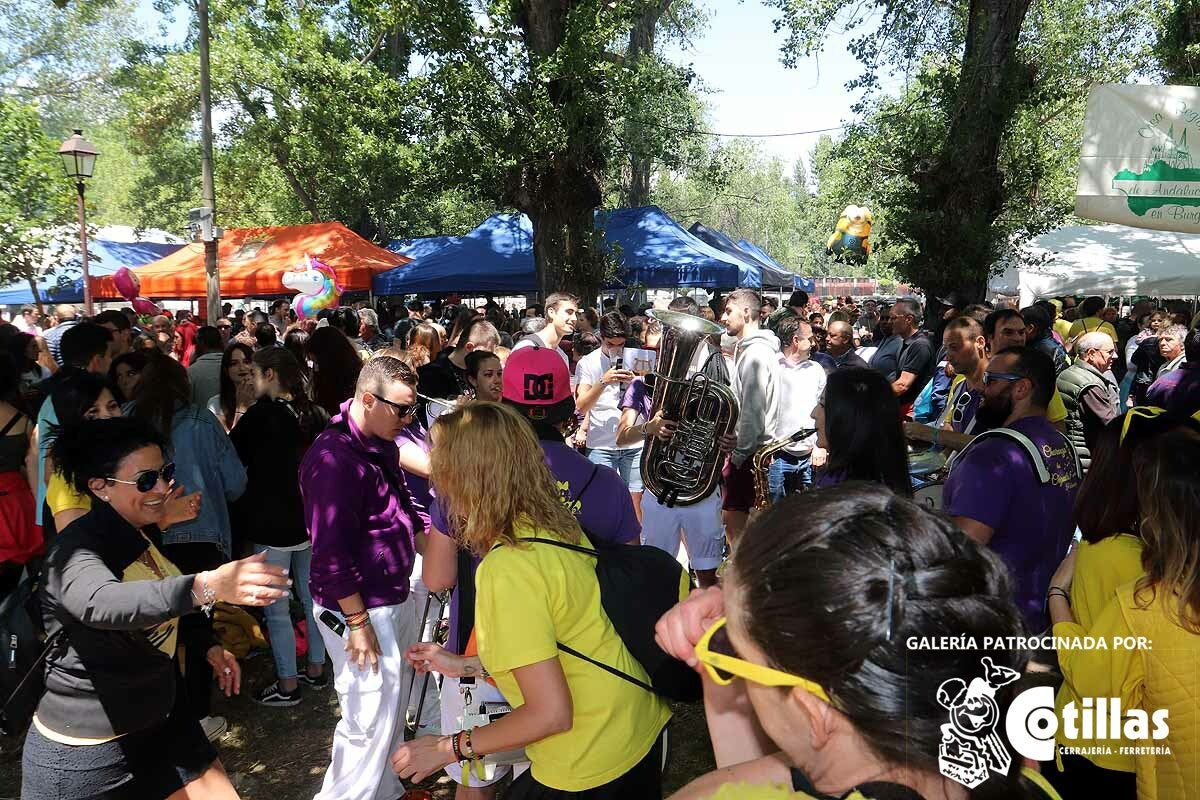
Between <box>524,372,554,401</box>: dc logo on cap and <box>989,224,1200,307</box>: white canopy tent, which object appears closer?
<box>524,372,554,401</box>: dc logo on cap

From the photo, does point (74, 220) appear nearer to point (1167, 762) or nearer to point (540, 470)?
point (540, 470)

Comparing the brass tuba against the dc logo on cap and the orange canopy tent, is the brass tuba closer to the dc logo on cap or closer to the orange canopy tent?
the dc logo on cap

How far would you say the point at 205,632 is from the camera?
2984 mm

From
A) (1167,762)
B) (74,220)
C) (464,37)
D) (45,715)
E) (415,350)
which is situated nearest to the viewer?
(1167,762)

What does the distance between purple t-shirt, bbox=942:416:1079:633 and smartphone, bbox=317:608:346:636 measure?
95.4 inches

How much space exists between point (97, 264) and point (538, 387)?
17200 mm

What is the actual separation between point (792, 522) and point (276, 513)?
399cm

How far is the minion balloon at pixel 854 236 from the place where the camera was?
12.8 m

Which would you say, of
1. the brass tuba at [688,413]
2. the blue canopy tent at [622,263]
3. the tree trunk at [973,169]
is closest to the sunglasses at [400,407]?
the brass tuba at [688,413]

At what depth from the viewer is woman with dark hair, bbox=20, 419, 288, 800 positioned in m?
2.21

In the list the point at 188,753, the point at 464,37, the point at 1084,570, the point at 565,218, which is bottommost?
the point at 188,753

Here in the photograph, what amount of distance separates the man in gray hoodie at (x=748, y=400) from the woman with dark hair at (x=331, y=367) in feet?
8.34

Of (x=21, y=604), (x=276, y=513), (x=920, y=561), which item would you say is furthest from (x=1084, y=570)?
(x=276, y=513)

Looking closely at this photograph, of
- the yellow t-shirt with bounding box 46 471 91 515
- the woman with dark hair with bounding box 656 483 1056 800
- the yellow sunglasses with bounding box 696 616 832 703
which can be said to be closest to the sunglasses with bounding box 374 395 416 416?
the yellow t-shirt with bounding box 46 471 91 515
